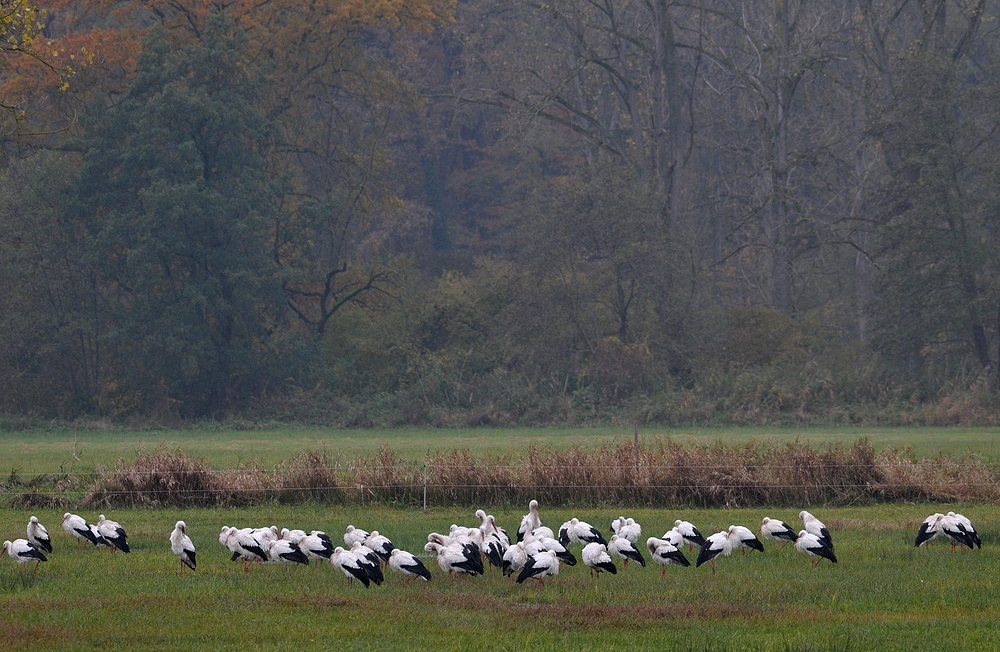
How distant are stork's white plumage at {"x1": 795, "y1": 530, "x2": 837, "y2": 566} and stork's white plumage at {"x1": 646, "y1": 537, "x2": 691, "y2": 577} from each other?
1739 millimetres

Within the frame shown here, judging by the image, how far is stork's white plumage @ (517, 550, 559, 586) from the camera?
1527cm

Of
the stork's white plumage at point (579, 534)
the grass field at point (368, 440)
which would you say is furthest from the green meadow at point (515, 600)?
the grass field at point (368, 440)

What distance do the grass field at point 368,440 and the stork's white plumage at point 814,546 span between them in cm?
1441

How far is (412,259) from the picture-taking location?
59.8 meters

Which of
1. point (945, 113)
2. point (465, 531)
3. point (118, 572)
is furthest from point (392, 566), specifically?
point (945, 113)

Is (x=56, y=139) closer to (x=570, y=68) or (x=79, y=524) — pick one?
(x=570, y=68)

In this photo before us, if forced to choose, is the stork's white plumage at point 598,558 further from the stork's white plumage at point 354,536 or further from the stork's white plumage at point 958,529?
the stork's white plumage at point 958,529

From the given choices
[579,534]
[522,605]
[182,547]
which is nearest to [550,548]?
[522,605]

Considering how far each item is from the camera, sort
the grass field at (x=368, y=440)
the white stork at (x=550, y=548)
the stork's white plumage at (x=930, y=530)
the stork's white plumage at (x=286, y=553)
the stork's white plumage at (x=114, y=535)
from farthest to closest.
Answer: the grass field at (x=368, y=440), the stork's white plumage at (x=114, y=535), the stork's white plumage at (x=930, y=530), the stork's white plumage at (x=286, y=553), the white stork at (x=550, y=548)

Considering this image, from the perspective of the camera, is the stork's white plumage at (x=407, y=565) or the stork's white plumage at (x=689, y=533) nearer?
the stork's white plumage at (x=407, y=565)

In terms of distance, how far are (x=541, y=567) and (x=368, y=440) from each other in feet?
90.2

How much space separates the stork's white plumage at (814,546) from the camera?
54.6 ft

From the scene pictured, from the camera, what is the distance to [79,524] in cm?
1858

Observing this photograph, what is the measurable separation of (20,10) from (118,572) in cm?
914
